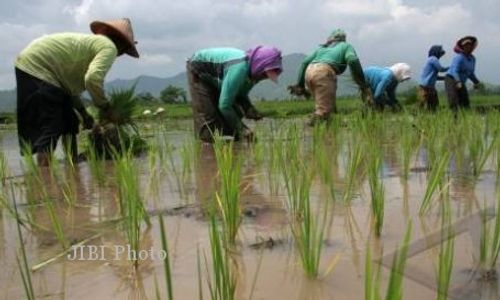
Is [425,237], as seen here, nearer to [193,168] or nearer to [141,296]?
[141,296]

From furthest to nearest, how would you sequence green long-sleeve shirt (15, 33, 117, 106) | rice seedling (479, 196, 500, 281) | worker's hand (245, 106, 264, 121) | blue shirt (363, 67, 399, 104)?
1. blue shirt (363, 67, 399, 104)
2. worker's hand (245, 106, 264, 121)
3. green long-sleeve shirt (15, 33, 117, 106)
4. rice seedling (479, 196, 500, 281)

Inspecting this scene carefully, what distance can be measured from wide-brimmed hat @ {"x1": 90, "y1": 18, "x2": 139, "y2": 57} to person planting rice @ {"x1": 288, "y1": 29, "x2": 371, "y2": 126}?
6.24ft

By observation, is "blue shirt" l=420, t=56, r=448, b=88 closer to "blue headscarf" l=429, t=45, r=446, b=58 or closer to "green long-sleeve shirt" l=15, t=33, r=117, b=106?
"blue headscarf" l=429, t=45, r=446, b=58

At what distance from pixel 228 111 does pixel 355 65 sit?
179 cm

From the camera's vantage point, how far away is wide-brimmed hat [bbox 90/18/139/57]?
3.47 meters

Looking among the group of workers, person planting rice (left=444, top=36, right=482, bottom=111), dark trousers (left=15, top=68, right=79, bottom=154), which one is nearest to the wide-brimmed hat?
the group of workers

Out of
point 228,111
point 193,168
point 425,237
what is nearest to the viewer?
point 425,237

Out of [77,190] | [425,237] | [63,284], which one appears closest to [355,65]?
[77,190]

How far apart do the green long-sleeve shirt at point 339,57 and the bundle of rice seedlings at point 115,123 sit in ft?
6.11

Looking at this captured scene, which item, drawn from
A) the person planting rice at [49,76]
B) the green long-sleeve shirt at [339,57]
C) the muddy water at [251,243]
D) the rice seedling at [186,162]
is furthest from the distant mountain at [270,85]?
the muddy water at [251,243]

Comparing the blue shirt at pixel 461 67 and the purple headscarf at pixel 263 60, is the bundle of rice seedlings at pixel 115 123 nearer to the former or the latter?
the purple headscarf at pixel 263 60

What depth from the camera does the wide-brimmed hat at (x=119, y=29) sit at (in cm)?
347

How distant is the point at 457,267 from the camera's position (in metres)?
1.29

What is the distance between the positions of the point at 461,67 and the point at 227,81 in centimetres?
413
